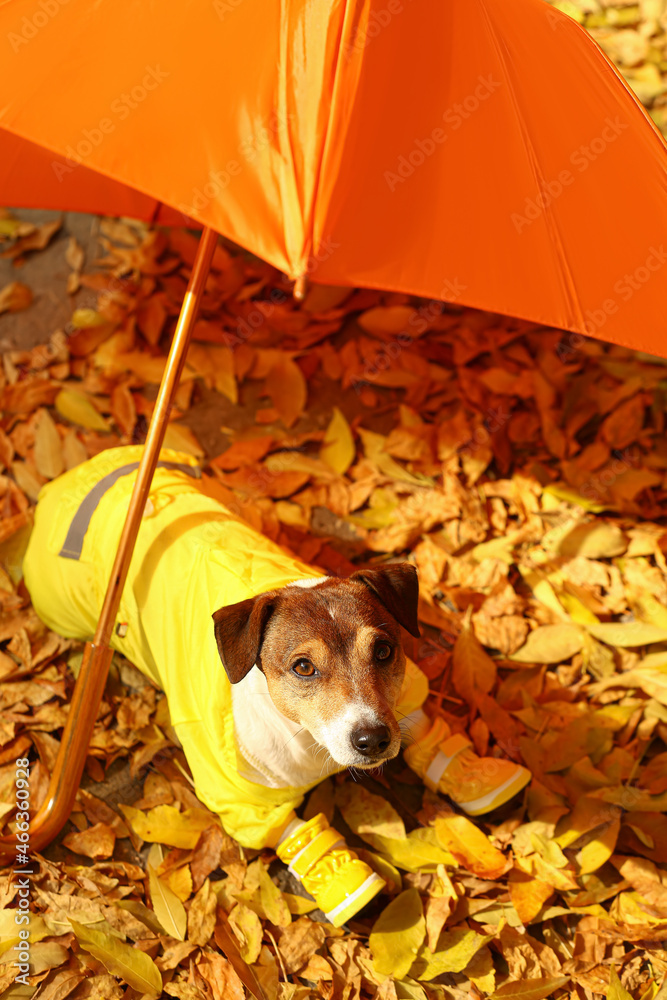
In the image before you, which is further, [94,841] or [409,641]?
[409,641]

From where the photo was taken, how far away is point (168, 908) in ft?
Result: 9.02

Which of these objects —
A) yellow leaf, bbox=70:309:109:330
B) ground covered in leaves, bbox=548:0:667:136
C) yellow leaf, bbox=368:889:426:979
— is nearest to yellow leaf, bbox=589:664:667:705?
yellow leaf, bbox=368:889:426:979

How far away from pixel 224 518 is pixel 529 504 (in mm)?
1897

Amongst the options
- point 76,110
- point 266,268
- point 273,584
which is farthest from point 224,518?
point 266,268

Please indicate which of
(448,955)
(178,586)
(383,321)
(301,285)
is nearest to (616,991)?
(448,955)

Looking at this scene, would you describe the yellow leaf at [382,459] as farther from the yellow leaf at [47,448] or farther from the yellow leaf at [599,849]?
the yellow leaf at [599,849]

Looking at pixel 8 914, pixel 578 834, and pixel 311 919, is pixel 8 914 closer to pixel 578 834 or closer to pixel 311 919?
pixel 311 919

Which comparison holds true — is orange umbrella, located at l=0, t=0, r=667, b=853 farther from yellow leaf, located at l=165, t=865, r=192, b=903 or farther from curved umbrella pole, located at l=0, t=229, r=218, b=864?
yellow leaf, located at l=165, t=865, r=192, b=903

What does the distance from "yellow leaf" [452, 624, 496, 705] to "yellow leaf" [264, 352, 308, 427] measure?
1713mm

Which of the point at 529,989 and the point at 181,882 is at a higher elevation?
the point at 529,989

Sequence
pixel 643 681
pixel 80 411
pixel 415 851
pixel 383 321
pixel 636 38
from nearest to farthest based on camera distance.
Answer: pixel 415 851
pixel 643 681
pixel 80 411
pixel 383 321
pixel 636 38

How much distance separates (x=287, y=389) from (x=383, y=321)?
813mm

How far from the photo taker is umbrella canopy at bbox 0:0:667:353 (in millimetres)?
1844

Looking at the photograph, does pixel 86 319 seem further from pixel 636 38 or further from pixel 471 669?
pixel 636 38
